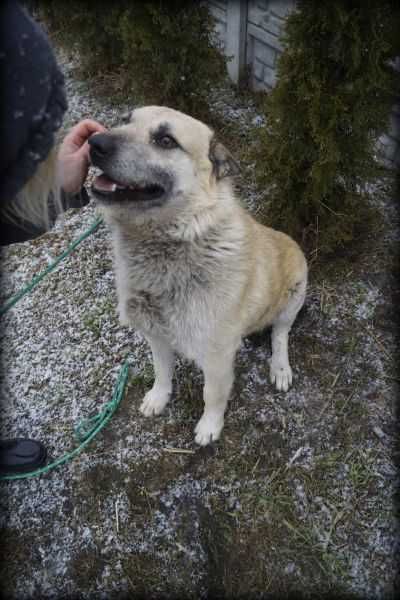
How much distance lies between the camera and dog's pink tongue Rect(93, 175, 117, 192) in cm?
207

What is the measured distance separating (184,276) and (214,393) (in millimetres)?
851

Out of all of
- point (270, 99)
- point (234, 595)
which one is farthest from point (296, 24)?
point (234, 595)

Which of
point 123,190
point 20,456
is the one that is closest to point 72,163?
point 123,190

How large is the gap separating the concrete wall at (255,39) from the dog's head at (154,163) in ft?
9.15

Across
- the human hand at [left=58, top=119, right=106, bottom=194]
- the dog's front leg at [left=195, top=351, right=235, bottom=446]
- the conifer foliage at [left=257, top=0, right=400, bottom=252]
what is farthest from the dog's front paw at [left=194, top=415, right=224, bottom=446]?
the conifer foliage at [left=257, top=0, right=400, bottom=252]

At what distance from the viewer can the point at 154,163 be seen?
209 cm

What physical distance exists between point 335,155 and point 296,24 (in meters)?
0.92

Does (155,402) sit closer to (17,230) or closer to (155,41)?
(17,230)

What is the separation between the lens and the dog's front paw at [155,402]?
3.08 meters

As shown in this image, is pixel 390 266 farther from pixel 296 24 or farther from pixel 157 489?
pixel 157 489

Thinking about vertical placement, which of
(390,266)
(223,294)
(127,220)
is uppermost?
(127,220)

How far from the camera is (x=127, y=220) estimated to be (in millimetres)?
2174

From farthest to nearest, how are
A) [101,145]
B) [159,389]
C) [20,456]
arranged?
[159,389]
[20,456]
[101,145]

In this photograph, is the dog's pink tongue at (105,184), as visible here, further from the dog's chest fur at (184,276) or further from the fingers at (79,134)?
the fingers at (79,134)
